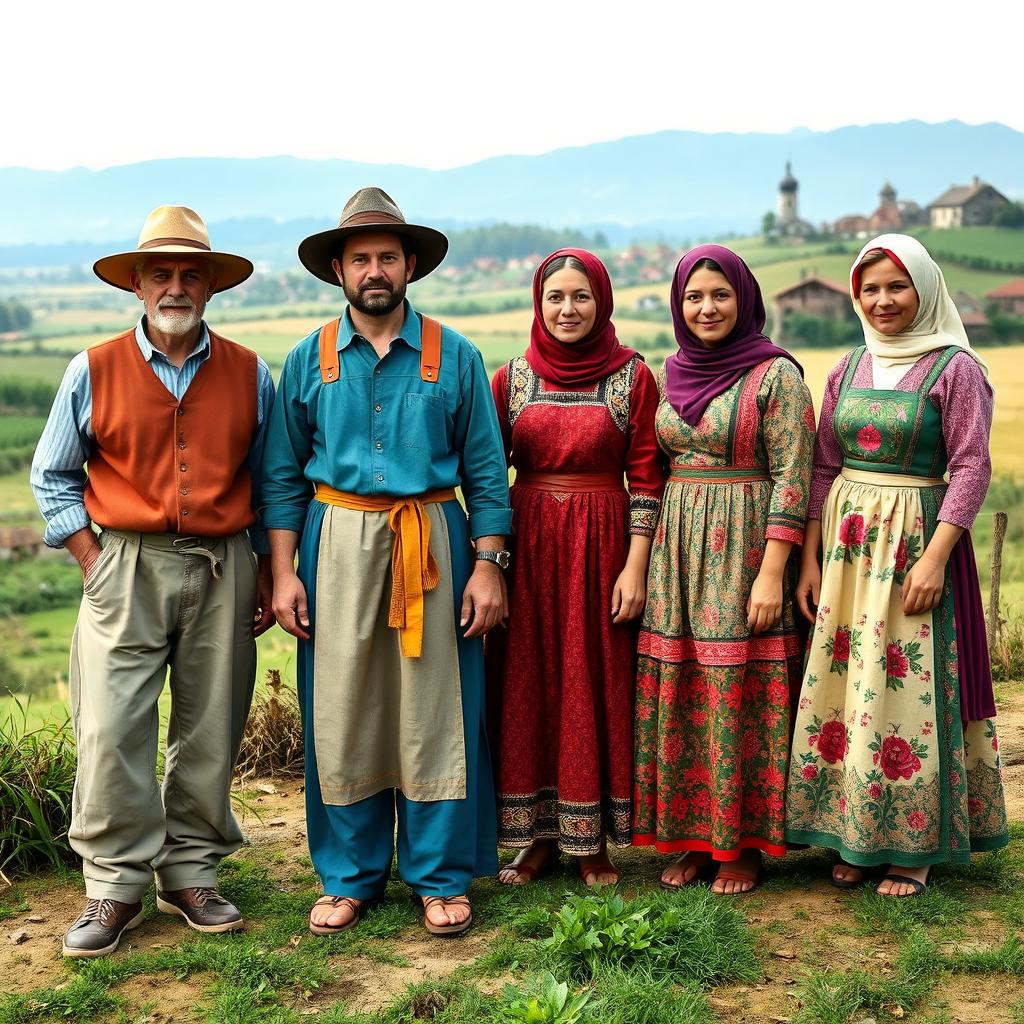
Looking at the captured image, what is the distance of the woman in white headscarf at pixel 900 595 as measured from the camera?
363cm

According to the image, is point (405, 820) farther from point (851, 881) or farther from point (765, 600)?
point (851, 881)

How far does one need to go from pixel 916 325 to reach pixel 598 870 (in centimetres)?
215

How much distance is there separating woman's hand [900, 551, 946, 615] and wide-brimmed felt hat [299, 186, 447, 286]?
6.14ft

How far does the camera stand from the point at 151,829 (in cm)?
366

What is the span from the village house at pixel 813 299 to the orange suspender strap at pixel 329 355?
1882 inches

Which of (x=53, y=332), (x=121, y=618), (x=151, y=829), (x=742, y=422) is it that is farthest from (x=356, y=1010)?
(x=53, y=332)

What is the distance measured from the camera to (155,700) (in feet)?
12.0

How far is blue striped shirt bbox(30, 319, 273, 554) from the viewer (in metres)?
3.51

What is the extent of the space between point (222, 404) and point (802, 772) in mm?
2265

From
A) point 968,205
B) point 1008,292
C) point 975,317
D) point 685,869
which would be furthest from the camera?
point 968,205

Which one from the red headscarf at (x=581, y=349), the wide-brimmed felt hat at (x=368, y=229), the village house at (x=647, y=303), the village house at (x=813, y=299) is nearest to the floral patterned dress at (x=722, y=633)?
the red headscarf at (x=581, y=349)

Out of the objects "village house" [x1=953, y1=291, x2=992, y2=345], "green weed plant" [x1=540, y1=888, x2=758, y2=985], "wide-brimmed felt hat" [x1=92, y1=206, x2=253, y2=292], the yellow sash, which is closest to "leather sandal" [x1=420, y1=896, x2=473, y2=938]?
"green weed plant" [x1=540, y1=888, x2=758, y2=985]

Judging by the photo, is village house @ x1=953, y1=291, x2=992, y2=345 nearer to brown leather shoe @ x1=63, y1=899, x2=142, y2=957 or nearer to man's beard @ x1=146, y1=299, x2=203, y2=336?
man's beard @ x1=146, y1=299, x2=203, y2=336

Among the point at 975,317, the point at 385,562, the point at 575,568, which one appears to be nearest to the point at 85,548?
the point at 385,562
